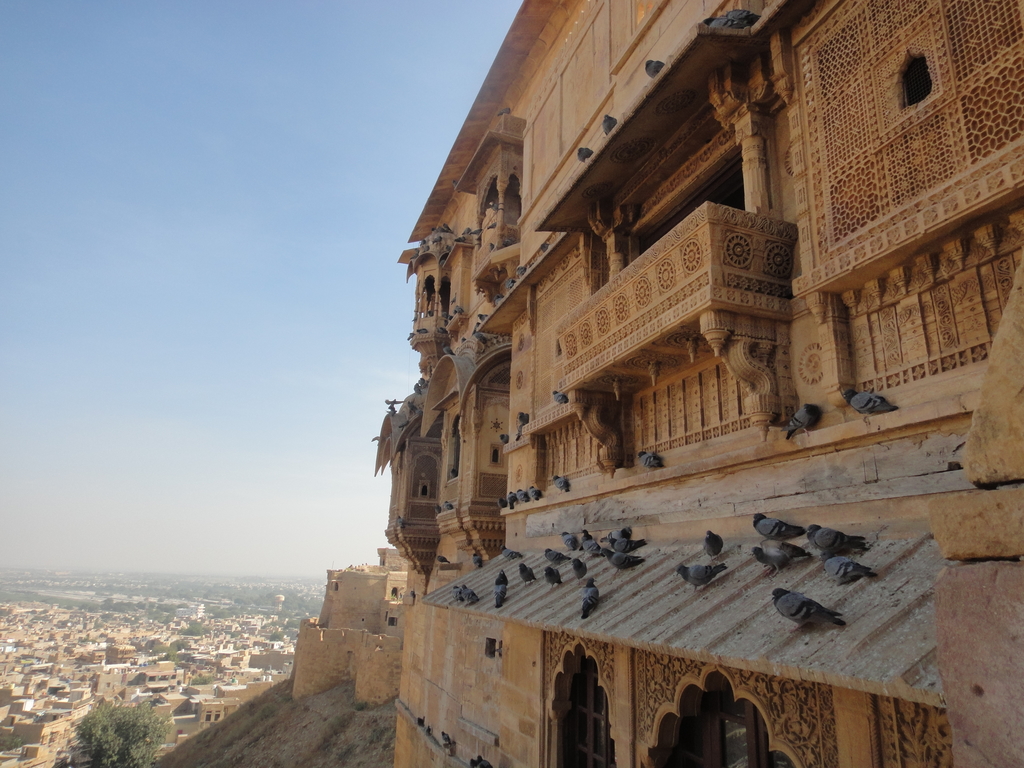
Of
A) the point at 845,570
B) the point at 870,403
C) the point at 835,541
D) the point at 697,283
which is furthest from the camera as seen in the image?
the point at 697,283

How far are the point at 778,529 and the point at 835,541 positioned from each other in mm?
434

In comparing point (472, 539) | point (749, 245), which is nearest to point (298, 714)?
point (472, 539)

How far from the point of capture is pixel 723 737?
426 cm

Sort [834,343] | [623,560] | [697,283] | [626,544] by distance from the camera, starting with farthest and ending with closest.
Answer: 1. [626,544]
2. [623,560]
3. [697,283]
4. [834,343]

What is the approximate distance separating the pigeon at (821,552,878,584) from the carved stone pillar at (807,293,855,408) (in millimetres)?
959

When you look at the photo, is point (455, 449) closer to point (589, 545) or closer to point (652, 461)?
point (589, 545)

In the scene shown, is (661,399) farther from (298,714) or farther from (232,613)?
(232,613)

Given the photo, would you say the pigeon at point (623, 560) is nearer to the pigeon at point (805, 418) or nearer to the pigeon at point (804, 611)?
the pigeon at point (805, 418)

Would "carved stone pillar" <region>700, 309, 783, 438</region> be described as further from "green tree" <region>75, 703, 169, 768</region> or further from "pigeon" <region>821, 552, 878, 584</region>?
"green tree" <region>75, 703, 169, 768</region>

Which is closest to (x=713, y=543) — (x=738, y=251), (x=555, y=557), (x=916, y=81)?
(x=738, y=251)

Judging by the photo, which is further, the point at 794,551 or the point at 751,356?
the point at 751,356

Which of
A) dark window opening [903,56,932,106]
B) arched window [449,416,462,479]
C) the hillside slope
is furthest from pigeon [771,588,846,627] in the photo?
the hillside slope

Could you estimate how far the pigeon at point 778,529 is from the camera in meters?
3.59

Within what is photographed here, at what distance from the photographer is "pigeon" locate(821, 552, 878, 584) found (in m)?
2.92
